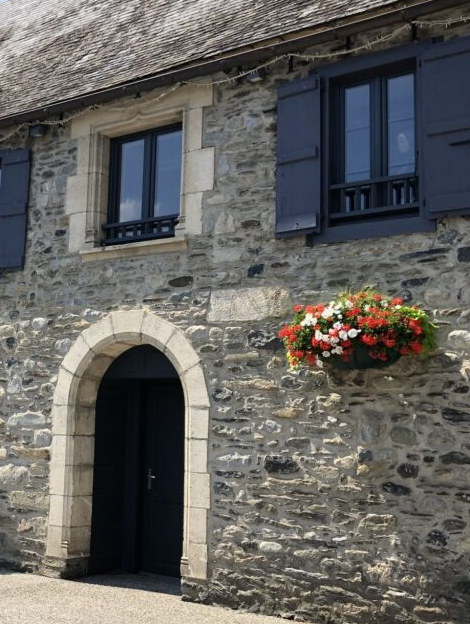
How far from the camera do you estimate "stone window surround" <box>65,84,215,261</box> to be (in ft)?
23.8

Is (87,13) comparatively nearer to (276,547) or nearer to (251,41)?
(251,41)

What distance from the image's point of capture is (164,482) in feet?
26.6

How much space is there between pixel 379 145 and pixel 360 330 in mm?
1702

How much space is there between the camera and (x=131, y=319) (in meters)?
7.42

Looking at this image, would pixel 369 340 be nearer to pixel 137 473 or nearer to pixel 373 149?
pixel 373 149

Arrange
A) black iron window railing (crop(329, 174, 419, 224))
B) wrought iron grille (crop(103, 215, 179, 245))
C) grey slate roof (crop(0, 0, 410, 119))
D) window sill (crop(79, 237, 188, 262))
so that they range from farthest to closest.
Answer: wrought iron grille (crop(103, 215, 179, 245)) → window sill (crop(79, 237, 188, 262)) → grey slate roof (crop(0, 0, 410, 119)) → black iron window railing (crop(329, 174, 419, 224))

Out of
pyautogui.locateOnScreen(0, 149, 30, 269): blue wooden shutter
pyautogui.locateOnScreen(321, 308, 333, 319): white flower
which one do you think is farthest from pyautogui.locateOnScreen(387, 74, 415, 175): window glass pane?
pyautogui.locateOnScreen(0, 149, 30, 269): blue wooden shutter

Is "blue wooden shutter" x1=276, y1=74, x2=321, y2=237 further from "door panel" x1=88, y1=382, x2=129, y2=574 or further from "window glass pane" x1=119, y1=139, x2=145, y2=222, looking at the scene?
"door panel" x1=88, y1=382, x2=129, y2=574

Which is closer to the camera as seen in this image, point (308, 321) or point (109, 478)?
point (308, 321)

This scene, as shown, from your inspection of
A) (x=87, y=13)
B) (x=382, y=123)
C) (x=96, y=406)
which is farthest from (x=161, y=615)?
(x=87, y=13)

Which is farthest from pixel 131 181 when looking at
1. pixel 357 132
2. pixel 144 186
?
pixel 357 132

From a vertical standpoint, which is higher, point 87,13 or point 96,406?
point 87,13

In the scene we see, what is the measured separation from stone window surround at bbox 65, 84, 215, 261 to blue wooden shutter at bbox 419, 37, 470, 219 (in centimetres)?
204

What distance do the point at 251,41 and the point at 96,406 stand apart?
383 cm
